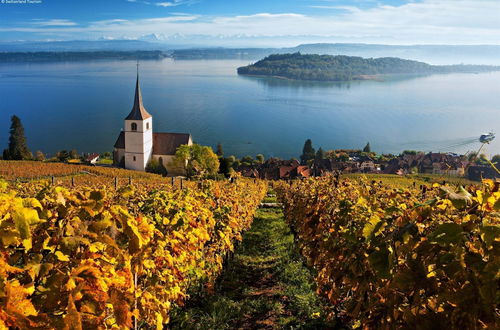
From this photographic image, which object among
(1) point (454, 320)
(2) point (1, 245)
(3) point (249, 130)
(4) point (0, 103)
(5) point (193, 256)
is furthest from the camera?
(4) point (0, 103)

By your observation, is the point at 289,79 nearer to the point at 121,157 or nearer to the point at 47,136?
the point at 47,136

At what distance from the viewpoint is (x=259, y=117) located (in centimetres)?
9056

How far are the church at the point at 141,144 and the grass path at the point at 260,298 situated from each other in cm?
3282

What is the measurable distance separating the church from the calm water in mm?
19363

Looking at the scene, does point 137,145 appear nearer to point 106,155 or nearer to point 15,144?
point 15,144

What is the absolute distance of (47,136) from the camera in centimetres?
6838

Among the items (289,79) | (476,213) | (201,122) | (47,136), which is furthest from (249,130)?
(289,79)

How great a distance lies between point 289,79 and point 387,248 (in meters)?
195

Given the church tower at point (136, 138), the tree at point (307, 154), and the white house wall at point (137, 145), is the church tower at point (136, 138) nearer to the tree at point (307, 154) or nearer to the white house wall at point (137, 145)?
the white house wall at point (137, 145)

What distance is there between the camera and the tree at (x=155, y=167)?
40.6 metres

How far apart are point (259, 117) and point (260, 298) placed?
85.5 m

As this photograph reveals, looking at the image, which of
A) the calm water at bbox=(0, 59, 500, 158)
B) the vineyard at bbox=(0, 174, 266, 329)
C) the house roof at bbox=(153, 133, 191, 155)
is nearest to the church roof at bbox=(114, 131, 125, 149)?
the house roof at bbox=(153, 133, 191, 155)

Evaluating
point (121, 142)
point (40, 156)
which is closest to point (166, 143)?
point (121, 142)

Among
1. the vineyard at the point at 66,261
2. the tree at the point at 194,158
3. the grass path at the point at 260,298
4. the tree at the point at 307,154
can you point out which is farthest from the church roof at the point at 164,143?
the vineyard at the point at 66,261
